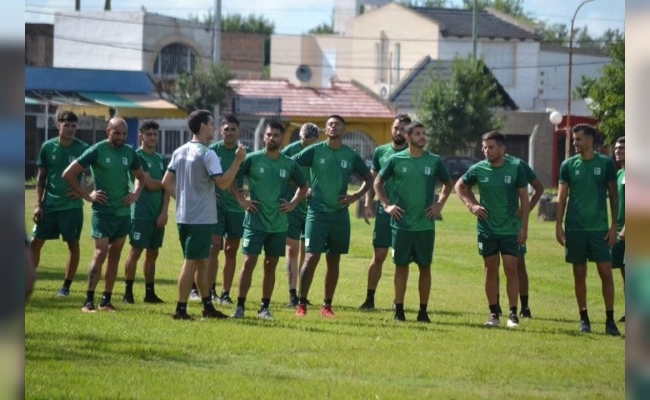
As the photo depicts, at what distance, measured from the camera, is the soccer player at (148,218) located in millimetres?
16203

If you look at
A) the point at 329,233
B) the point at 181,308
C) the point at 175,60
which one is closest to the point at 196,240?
the point at 181,308

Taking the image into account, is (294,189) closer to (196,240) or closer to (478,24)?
(196,240)

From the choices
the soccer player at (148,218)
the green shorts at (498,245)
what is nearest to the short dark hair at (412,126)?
the green shorts at (498,245)

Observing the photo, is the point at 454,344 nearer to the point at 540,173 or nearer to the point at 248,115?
the point at 540,173

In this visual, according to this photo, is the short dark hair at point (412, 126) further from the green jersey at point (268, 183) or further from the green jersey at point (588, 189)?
the green jersey at point (588, 189)

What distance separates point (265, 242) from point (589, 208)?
11.7 ft

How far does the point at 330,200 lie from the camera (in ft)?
50.5

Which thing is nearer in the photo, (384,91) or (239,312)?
(239,312)

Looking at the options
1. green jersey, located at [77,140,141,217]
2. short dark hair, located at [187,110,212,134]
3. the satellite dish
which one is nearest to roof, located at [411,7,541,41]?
the satellite dish

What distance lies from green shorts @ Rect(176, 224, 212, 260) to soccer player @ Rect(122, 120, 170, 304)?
239 centimetres

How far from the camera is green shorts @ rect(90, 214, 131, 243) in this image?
1508 centimetres

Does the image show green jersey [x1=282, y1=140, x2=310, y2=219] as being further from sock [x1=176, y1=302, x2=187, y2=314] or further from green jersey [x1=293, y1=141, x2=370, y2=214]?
sock [x1=176, y1=302, x2=187, y2=314]

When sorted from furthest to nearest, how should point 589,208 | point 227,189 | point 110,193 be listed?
point 227,189
point 110,193
point 589,208

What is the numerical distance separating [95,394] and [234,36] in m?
100.0
